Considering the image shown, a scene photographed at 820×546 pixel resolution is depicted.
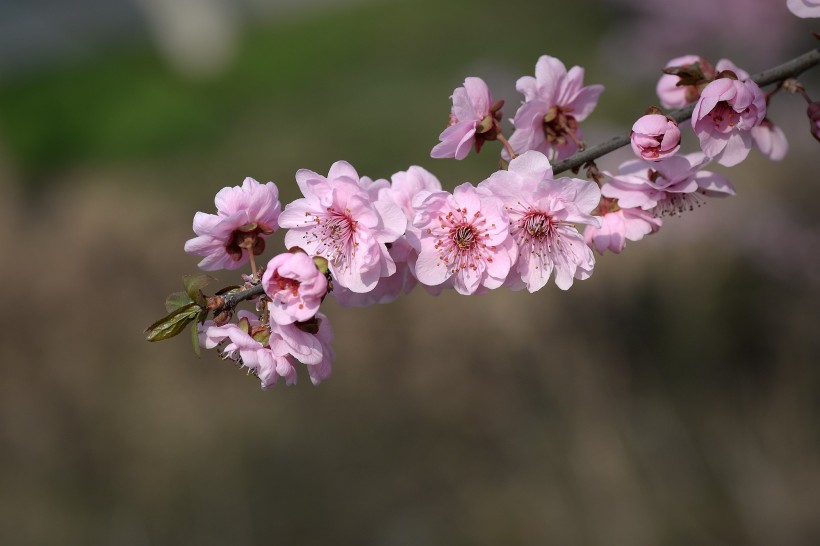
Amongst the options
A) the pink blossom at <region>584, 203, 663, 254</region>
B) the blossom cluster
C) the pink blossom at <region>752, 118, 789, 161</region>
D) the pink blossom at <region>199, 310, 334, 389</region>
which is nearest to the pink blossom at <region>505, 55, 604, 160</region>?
the blossom cluster

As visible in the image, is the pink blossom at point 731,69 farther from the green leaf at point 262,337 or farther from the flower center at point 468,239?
the green leaf at point 262,337

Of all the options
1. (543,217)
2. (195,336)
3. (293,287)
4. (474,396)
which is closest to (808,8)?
(543,217)

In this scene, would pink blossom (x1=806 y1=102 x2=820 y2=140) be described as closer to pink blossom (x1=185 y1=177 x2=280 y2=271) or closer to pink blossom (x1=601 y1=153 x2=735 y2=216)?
pink blossom (x1=601 y1=153 x2=735 y2=216)

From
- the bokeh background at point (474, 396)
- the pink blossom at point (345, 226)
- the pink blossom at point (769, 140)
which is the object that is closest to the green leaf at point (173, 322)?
the pink blossom at point (345, 226)

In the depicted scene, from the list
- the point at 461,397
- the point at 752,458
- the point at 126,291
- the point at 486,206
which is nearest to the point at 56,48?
the point at 126,291

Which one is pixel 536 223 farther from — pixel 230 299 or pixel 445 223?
pixel 230 299

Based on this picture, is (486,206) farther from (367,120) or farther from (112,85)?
(112,85)
